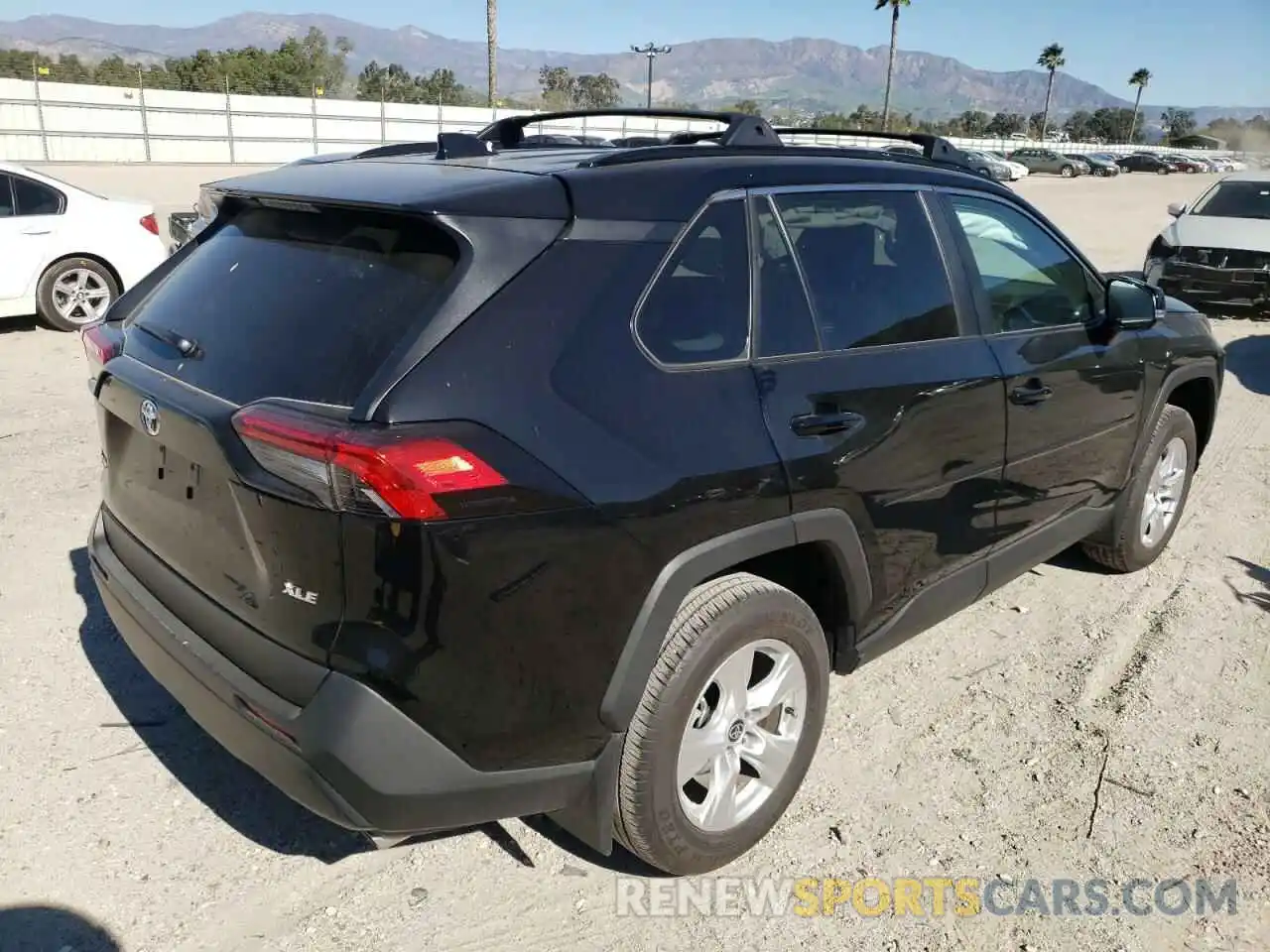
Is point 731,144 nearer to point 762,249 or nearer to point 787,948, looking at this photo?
point 762,249

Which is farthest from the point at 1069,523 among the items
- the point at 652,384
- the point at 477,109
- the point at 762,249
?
the point at 477,109

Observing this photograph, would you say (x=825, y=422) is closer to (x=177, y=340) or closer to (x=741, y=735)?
(x=741, y=735)

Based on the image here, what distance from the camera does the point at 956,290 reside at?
3367 millimetres

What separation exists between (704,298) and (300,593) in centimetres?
122

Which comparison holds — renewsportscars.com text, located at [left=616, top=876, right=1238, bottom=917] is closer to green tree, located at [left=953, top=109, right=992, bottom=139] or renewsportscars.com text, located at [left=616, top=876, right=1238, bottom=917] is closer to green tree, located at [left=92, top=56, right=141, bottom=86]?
green tree, located at [left=92, top=56, right=141, bottom=86]

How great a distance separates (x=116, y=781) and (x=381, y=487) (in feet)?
5.77

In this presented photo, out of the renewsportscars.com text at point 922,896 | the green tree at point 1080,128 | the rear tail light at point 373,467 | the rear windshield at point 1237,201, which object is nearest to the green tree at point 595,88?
the green tree at point 1080,128

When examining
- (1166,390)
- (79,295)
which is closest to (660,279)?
(1166,390)

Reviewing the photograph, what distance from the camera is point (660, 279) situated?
248cm

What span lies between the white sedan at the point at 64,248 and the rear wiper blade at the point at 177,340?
6740 millimetres

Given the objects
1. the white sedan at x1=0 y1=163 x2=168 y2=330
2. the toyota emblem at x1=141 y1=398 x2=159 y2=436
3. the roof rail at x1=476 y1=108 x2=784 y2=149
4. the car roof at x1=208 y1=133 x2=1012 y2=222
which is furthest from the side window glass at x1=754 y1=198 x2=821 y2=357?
the white sedan at x1=0 y1=163 x2=168 y2=330

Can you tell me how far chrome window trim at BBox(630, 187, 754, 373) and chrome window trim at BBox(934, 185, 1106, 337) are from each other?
1.03 m

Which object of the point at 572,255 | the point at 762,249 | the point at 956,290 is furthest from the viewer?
the point at 956,290

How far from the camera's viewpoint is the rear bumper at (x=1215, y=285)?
1120 cm
